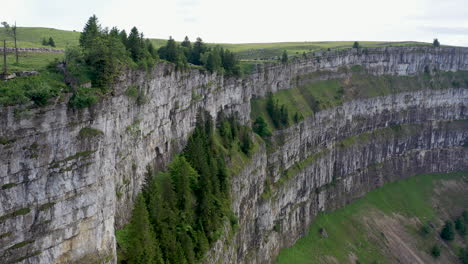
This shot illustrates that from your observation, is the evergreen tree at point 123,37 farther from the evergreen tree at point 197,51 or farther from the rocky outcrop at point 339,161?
the evergreen tree at point 197,51

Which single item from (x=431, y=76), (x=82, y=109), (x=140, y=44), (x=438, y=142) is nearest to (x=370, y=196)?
(x=438, y=142)

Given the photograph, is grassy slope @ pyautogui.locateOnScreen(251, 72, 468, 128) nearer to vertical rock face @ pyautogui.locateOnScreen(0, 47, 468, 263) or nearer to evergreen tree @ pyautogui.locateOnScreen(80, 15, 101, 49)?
vertical rock face @ pyautogui.locateOnScreen(0, 47, 468, 263)

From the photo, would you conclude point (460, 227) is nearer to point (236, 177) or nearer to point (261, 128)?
point (261, 128)

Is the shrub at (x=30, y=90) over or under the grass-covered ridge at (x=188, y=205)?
over

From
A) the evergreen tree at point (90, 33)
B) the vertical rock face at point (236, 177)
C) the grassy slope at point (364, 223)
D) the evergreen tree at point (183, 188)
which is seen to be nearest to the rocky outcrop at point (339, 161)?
the vertical rock face at point (236, 177)

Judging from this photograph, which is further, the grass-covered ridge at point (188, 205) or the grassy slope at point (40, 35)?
the grassy slope at point (40, 35)

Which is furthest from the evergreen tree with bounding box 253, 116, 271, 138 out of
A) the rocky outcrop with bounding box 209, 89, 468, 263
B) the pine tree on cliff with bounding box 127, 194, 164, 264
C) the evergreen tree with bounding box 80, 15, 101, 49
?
the evergreen tree with bounding box 80, 15, 101, 49

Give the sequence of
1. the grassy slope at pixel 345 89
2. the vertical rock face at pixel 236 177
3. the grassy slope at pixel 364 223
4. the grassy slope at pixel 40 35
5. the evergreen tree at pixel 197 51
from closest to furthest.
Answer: the vertical rock face at pixel 236 177 → the evergreen tree at pixel 197 51 → the grassy slope at pixel 40 35 → the grassy slope at pixel 364 223 → the grassy slope at pixel 345 89
